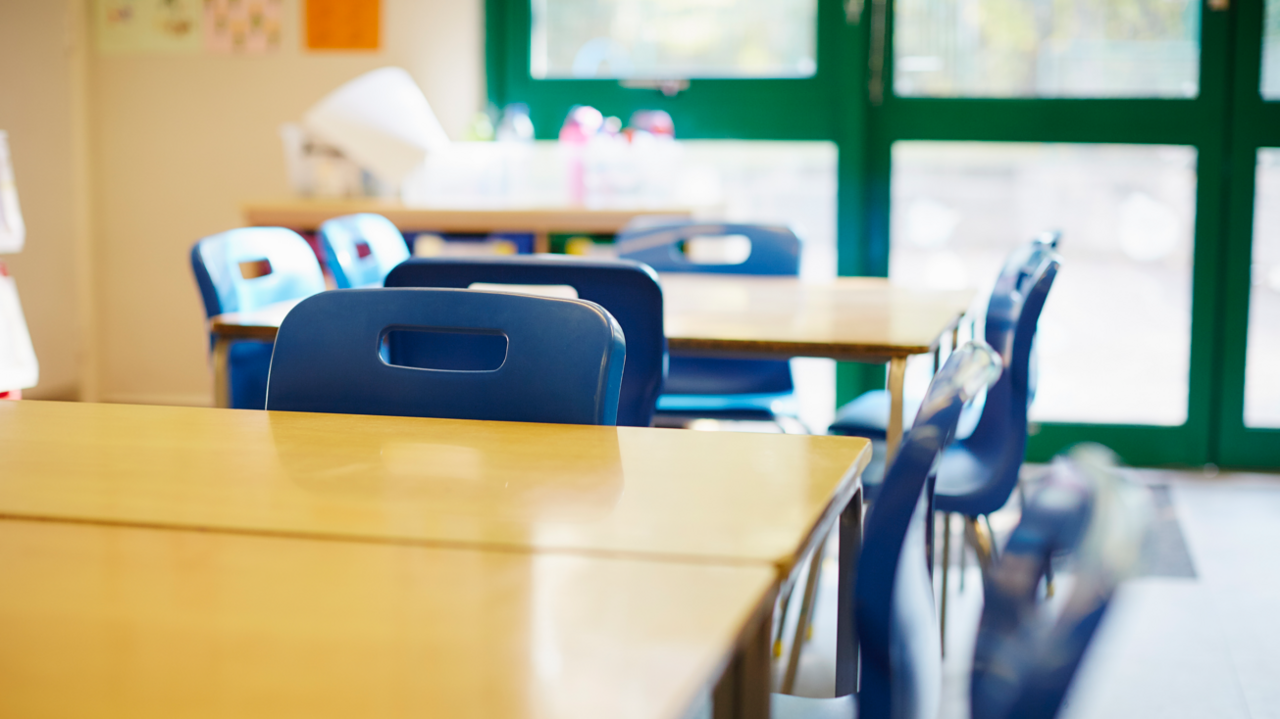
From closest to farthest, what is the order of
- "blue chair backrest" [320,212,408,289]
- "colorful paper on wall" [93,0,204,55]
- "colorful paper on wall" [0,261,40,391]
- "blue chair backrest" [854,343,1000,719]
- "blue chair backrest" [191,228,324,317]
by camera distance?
"blue chair backrest" [854,343,1000,719]
"blue chair backrest" [191,228,324,317]
"blue chair backrest" [320,212,408,289]
"colorful paper on wall" [0,261,40,391]
"colorful paper on wall" [93,0,204,55]

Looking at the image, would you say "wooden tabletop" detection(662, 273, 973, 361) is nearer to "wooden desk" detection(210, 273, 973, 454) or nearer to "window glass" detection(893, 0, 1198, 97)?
"wooden desk" detection(210, 273, 973, 454)

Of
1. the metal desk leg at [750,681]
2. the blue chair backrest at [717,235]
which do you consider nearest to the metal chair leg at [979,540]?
the blue chair backrest at [717,235]

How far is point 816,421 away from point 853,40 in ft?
3.94

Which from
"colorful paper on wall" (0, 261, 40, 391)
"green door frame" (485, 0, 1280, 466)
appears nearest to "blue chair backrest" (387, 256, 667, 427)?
"colorful paper on wall" (0, 261, 40, 391)

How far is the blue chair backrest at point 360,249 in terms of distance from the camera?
217 cm

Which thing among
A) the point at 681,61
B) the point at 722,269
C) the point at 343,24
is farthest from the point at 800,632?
the point at 343,24

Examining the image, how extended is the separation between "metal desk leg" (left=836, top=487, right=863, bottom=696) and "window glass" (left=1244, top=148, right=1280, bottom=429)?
9.58ft

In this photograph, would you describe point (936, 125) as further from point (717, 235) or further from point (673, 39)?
point (717, 235)

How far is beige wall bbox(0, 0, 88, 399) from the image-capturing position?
3.89 m

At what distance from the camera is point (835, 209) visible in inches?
144

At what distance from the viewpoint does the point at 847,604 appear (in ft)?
3.30

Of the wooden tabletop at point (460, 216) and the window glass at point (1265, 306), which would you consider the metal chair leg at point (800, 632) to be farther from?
the window glass at point (1265, 306)

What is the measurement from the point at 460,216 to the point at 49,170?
65.2 inches

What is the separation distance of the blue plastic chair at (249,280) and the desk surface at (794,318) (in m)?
0.07
